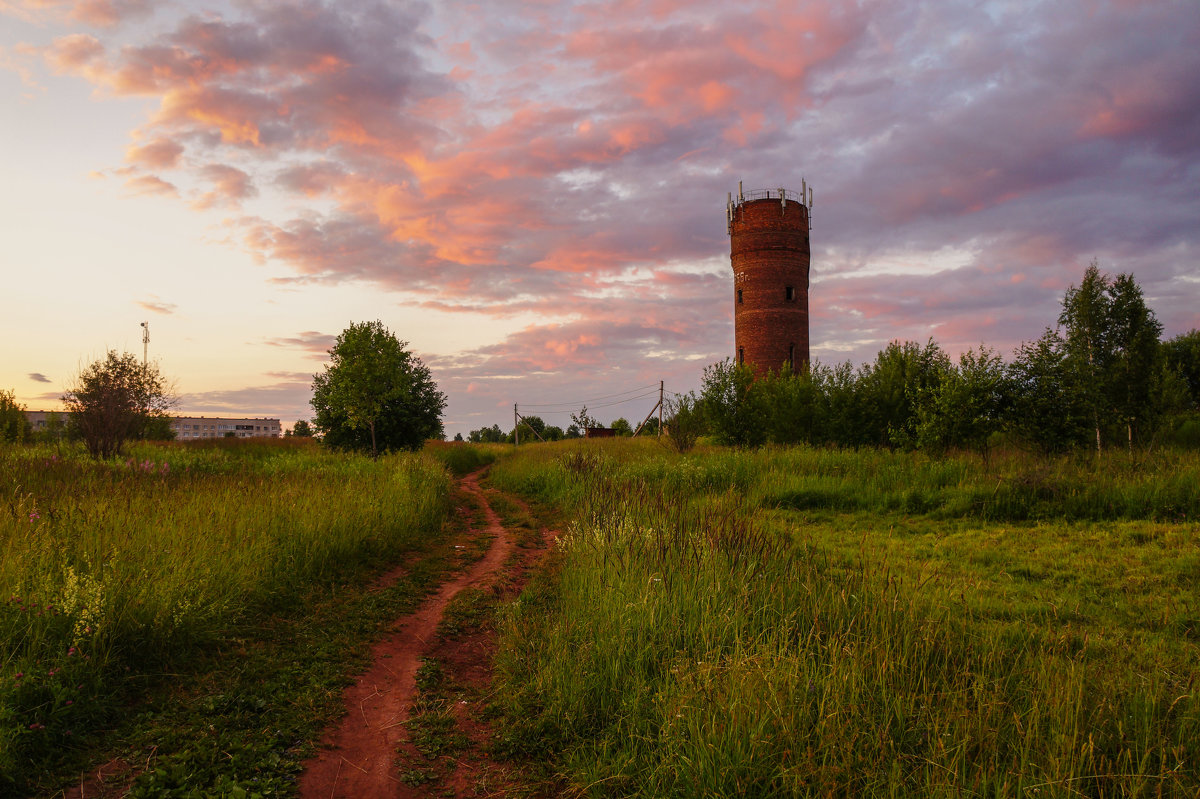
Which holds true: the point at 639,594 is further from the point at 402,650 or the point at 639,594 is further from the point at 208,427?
the point at 208,427

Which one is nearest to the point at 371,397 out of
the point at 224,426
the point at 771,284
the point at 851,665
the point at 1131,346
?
the point at 851,665

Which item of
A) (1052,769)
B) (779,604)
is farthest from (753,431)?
(1052,769)

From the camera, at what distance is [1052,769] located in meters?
2.97

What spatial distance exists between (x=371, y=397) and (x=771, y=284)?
2780 centimetres

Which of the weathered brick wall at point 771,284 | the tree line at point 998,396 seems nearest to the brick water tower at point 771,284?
the weathered brick wall at point 771,284

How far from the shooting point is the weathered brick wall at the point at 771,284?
130 feet

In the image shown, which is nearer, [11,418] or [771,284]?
[11,418]

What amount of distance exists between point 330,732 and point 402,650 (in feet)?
5.36

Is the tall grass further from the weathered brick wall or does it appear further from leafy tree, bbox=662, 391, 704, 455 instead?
the weathered brick wall

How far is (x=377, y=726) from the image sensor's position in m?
4.34

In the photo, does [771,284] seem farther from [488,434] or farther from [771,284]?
[488,434]

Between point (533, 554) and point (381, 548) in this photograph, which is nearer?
point (381, 548)

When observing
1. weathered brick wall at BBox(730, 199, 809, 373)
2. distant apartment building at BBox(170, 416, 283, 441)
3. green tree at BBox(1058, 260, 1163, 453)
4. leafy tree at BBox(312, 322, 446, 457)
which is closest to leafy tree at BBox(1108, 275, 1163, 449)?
green tree at BBox(1058, 260, 1163, 453)

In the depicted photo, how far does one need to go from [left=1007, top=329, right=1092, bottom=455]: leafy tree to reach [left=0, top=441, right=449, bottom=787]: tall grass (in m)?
17.1
